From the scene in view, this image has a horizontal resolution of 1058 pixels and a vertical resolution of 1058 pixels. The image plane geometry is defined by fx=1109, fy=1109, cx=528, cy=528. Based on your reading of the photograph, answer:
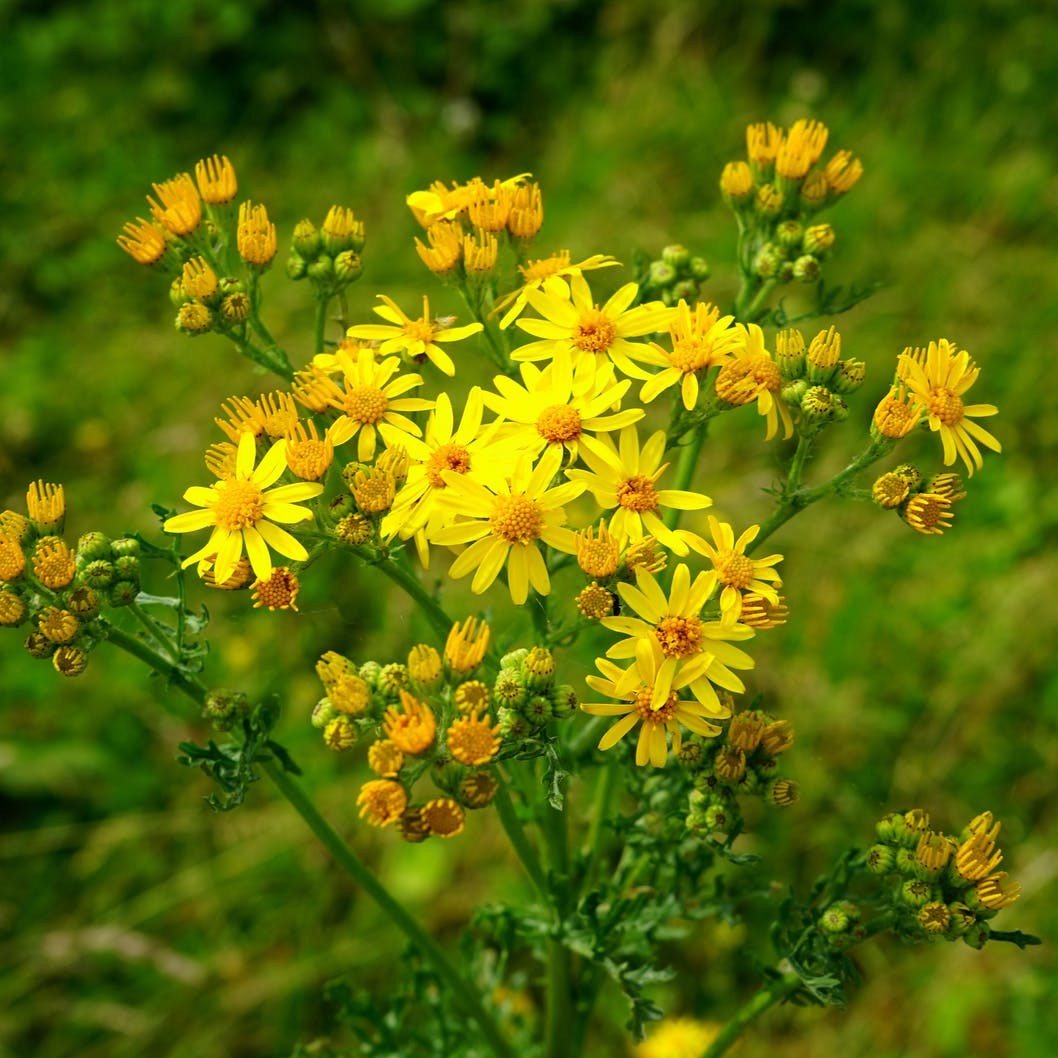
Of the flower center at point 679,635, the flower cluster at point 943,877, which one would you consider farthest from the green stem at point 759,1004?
the flower center at point 679,635

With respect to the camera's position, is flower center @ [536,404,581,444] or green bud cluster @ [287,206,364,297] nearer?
flower center @ [536,404,581,444]

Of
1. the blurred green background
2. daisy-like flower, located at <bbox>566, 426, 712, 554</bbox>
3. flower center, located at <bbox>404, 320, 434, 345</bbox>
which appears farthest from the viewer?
→ the blurred green background

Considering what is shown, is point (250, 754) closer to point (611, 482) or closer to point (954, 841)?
point (611, 482)

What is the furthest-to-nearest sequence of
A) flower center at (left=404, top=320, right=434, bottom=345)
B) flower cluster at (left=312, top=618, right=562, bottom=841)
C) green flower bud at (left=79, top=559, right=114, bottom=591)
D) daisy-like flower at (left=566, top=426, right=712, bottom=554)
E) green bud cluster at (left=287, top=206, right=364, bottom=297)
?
green bud cluster at (left=287, top=206, right=364, bottom=297), flower center at (left=404, top=320, right=434, bottom=345), green flower bud at (left=79, top=559, right=114, bottom=591), daisy-like flower at (left=566, top=426, right=712, bottom=554), flower cluster at (left=312, top=618, right=562, bottom=841)

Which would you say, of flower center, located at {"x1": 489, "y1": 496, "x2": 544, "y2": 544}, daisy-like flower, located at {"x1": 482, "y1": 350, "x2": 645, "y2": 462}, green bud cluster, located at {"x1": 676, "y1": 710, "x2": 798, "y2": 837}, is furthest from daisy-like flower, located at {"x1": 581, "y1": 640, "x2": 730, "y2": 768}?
daisy-like flower, located at {"x1": 482, "y1": 350, "x2": 645, "y2": 462}

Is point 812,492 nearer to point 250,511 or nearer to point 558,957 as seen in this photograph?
point 250,511

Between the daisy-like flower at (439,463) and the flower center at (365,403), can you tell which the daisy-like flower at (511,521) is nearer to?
the daisy-like flower at (439,463)

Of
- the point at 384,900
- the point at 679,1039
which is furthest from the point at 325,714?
the point at 679,1039

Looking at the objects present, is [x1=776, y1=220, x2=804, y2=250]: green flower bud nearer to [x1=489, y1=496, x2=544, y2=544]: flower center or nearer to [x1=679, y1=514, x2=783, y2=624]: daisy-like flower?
[x1=679, y1=514, x2=783, y2=624]: daisy-like flower

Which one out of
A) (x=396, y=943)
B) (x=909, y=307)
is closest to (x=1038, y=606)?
(x=909, y=307)
